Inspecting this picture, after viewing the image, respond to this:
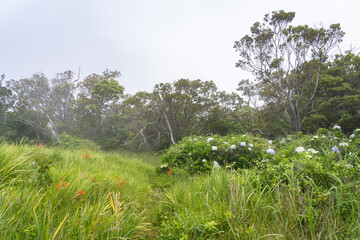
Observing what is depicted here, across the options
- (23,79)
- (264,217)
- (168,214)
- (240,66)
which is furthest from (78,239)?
(23,79)

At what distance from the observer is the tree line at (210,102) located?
32.1 ft

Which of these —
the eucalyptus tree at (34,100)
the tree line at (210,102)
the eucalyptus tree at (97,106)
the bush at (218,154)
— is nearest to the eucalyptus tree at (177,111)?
the tree line at (210,102)

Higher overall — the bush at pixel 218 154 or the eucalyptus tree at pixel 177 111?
the eucalyptus tree at pixel 177 111

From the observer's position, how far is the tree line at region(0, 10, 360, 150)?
9.77 m

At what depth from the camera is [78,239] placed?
4.28 feet

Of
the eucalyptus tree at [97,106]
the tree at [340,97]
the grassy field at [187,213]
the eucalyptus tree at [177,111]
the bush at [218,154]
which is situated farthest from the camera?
the eucalyptus tree at [97,106]

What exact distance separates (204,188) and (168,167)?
2656mm

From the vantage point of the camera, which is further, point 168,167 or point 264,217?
point 168,167

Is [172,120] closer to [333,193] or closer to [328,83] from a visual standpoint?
[328,83]

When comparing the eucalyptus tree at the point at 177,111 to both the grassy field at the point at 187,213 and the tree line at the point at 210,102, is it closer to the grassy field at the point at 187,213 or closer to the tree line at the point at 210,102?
the tree line at the point at 210,102

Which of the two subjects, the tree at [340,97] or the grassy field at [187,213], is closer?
the grassy field at [187,213]

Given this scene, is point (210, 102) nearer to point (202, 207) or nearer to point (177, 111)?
point (177, 111)

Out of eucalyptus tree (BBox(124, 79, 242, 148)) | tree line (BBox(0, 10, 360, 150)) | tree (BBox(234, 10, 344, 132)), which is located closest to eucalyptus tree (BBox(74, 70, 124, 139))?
tree line (BBox(0, 10, 360, 150))

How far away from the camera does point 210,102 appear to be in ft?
39.6
